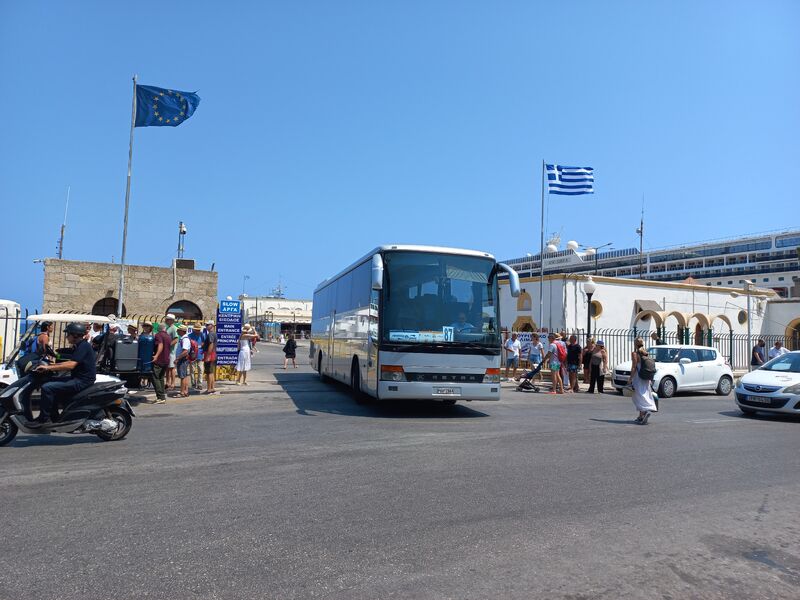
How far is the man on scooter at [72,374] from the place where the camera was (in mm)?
8266

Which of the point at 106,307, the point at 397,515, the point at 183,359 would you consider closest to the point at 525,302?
the point at 106,307

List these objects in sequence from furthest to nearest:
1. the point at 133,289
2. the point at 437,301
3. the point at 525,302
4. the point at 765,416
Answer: the point at 525,302
the point at 133,289
the point at 765,416
the point at 437,301

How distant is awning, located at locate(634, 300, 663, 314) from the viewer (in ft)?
115

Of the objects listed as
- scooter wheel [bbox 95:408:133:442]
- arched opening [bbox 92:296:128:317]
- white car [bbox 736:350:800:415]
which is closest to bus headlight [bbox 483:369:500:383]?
white car [bbox 736:350:800:415]

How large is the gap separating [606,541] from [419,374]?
24.3 ft

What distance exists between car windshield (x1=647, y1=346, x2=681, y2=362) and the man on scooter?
16531mm

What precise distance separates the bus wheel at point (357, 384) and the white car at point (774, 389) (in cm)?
847

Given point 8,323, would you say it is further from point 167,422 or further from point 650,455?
point 650,455

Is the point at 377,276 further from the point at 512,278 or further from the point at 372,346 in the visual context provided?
the point at 512,278

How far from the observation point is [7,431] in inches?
330

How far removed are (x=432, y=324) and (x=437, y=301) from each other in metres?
0.49

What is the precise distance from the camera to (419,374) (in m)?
12.2

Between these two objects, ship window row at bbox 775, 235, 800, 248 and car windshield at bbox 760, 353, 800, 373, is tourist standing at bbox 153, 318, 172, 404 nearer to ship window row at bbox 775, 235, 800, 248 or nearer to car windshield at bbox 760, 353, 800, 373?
car windshield at bbox 760, 353, 800, 373

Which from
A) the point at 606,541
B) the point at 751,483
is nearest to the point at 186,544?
the point at 606,541
